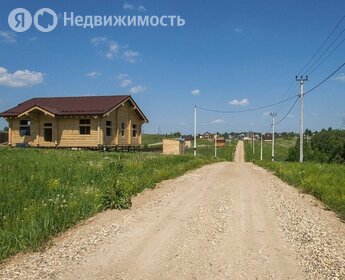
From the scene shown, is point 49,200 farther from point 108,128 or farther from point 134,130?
point 134,130

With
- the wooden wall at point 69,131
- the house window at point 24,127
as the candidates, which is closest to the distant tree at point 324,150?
the wooden wall at point 69,131

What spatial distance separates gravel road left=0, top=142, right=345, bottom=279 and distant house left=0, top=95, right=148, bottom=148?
23.9 metres

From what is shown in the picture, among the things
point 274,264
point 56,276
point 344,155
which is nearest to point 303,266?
point 274,264

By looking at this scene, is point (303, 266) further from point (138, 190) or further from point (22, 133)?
point (22, 133)

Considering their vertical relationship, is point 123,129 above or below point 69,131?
above

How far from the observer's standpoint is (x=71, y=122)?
1364 inches

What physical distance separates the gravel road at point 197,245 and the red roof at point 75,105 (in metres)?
24.1

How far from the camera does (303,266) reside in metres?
5.79

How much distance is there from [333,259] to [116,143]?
104 feet

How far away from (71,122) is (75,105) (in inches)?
85.0

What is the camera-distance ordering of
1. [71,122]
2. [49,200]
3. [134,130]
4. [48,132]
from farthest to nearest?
[134,130], [48,132], [71,122], [49,200]

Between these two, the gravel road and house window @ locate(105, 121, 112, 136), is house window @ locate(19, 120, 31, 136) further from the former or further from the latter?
the gravel road

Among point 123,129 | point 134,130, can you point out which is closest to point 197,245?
point 123,129

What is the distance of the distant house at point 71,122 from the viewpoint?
33844mm
